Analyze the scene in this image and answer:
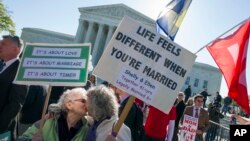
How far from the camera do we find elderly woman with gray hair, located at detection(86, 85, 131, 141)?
386cm


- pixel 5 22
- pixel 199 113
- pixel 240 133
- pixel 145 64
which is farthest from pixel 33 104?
pixel 5 22

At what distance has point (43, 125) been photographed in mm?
3895

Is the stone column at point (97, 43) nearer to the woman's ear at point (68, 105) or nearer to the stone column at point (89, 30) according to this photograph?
the stone column at point (89, 30)

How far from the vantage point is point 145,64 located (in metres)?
3.88

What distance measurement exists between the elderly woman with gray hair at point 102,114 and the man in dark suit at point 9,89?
1209 millimetres

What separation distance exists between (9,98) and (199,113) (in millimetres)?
6311

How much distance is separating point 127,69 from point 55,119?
0.91 m

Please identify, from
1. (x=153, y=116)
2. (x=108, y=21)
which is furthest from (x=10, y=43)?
(x=108, y=21)

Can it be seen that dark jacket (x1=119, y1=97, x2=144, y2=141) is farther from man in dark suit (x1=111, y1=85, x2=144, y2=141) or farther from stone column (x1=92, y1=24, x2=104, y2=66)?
stone column (x1=92, y1=24, x2=104, y2=66)

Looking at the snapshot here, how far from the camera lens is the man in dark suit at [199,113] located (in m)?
9.80

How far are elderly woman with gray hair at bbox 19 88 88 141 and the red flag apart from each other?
7.19 ft

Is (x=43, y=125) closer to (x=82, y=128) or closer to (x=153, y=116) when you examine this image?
(x=82, y=128)

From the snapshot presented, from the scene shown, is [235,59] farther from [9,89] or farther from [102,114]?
[9,89]

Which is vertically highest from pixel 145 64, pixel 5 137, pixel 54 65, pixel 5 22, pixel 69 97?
pixel 5 22
